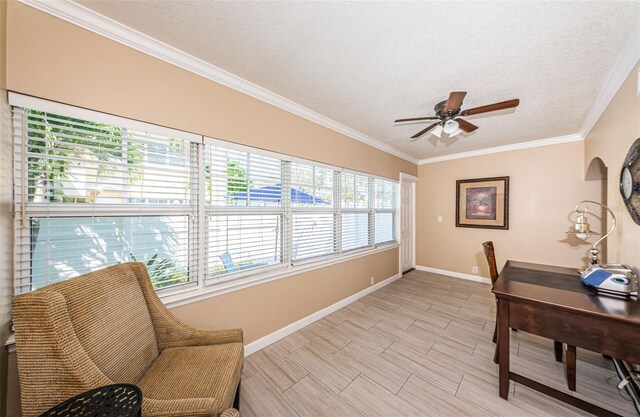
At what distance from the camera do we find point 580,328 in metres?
1.40

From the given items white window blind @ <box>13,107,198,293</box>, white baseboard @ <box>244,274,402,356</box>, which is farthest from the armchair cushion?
white baseboard @ <box>244,274,402,356</box>

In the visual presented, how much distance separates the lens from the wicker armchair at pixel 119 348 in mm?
876

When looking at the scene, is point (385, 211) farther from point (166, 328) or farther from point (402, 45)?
point (166, 328)

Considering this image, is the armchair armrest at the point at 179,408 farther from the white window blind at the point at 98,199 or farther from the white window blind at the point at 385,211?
the white window blind at the point at 385,211

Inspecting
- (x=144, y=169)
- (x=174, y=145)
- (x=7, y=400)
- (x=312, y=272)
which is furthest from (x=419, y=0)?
(x=7, y=400)

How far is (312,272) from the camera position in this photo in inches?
109

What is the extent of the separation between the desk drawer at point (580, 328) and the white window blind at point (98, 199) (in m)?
2.57

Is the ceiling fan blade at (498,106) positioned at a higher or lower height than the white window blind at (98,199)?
higher

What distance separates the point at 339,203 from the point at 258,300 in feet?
5.40

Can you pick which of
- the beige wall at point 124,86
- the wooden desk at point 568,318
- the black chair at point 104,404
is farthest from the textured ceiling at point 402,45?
the black chair at point 104,404

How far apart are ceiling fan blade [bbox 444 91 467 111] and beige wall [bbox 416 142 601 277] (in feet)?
9.81

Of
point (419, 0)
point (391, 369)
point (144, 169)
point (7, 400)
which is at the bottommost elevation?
point (391, 369)

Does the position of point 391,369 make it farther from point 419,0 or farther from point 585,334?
point 419,0

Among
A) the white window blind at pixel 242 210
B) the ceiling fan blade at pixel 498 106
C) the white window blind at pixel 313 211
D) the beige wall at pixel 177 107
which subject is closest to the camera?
the beige wall at pixel 177 107
